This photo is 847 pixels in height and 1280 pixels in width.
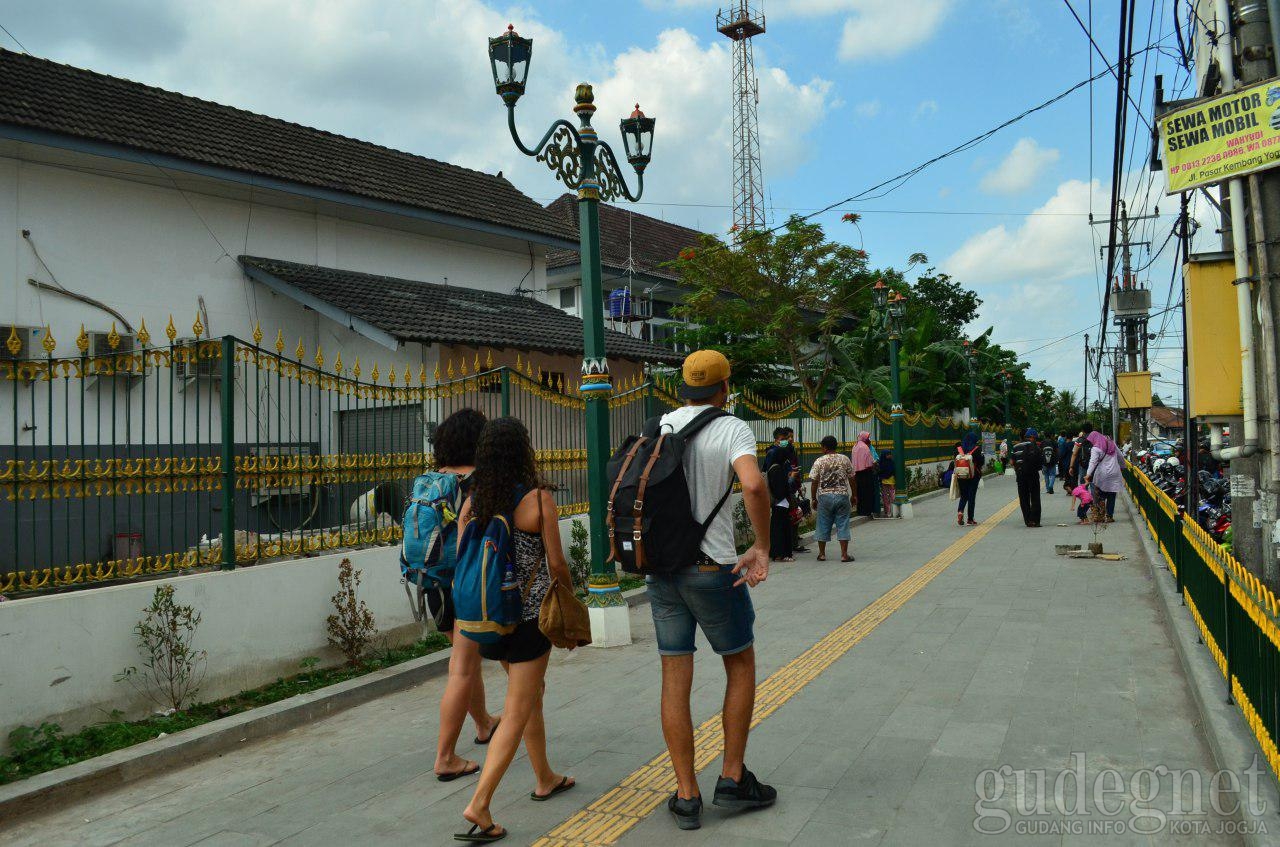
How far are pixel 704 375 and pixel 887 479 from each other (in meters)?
15.8

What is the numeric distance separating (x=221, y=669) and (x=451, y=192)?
1261 centimetres

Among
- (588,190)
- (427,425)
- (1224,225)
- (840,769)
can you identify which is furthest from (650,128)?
(840,769)

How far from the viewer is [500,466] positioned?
168 inches

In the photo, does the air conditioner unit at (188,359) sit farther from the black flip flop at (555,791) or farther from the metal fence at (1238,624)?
the metal fence at (1238,624)

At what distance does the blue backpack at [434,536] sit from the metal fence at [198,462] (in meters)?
2.04

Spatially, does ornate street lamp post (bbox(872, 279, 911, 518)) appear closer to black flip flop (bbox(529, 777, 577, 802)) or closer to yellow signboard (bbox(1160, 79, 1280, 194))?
yellow signboard (bbox(1160, 79, 1280, 194))

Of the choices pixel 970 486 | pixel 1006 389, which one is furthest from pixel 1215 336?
pixel 1006 389

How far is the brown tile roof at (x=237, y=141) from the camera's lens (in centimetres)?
1170

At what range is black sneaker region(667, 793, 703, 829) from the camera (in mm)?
4020

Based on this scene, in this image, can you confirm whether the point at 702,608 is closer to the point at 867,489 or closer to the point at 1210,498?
the point at 1210,498

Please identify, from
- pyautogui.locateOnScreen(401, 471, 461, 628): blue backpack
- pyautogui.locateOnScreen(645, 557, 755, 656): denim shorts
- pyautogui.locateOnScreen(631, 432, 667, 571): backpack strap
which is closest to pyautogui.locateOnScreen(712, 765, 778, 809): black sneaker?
pyautogui.locateOnScreen(645, 557, 755, 656): denim shorts

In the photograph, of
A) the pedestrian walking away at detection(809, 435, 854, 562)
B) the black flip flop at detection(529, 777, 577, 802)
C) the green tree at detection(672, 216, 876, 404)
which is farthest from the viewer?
the green tree at detection(672, 216, 876, 404)

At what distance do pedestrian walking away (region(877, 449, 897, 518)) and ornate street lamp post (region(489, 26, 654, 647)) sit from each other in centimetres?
1155

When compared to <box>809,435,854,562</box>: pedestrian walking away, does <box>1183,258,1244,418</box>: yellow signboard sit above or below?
above
